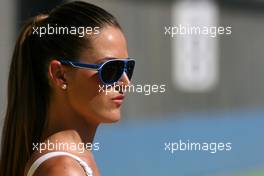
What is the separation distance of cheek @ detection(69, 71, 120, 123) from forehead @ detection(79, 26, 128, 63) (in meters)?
0.04

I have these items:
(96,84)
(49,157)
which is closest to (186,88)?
(96,84)

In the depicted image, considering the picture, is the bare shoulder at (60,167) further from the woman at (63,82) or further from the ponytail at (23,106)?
the ponytail at (23,106)

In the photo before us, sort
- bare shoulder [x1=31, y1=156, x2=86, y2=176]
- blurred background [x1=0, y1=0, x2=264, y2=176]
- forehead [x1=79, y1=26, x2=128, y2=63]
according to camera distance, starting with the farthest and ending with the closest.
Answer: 1. blurred background [x1=0, y1=0, x2=264, y2=176]
2. forehead [x1=79, y1=26, x2=128, y2=63]
3. bare shoulder [x1=31, y1=156, x2=86, y2=176]

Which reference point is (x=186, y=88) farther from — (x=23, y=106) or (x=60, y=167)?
(x=60, y=167)

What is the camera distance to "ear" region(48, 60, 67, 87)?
5.07 ft

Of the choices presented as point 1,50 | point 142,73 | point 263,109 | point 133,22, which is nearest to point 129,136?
point 142,73

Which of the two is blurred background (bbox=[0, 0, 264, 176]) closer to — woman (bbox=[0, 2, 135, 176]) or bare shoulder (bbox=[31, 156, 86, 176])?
woman (bbox=[0, 2, 135, 176])

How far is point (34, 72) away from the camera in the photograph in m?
1.59

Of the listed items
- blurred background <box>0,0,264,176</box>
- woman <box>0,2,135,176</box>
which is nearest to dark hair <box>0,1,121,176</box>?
woman <box>0,2,135,176</box>

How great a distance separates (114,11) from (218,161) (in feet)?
5.85

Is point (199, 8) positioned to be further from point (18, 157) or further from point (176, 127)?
point (18, 157)

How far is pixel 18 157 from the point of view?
1623 millimetres

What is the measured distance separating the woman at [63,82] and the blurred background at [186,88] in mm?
3278

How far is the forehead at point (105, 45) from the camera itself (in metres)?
1.52
